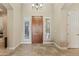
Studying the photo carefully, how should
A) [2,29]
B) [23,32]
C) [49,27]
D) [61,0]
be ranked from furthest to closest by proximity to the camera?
[2,29] → [49,27] → [23,32] → [61,0]

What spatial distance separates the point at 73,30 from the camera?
2.74 m

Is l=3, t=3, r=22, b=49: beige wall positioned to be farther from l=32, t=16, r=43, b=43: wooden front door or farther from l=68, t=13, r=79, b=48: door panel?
l=68, t=13, r=79, b=48: door panel

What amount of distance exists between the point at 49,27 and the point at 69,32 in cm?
45

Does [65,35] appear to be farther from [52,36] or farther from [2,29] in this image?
[2,29]

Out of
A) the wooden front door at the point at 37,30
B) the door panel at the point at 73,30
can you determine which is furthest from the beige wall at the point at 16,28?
the door panel at the point at 73,30

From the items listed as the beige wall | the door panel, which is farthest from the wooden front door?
the door panel

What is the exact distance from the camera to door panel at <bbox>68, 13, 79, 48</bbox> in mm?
2470

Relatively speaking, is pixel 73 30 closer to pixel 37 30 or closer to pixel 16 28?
pixel 37 30

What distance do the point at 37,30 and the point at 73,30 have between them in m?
0.73

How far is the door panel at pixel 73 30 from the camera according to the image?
8.10 ft

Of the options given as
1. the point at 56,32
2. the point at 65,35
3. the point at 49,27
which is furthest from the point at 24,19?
the point at 65,35

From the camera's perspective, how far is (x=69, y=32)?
285 cm

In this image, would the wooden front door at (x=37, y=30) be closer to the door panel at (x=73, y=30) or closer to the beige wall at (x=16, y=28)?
the beige wall at (x=16, y=28)

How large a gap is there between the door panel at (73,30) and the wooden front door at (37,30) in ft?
1.87
